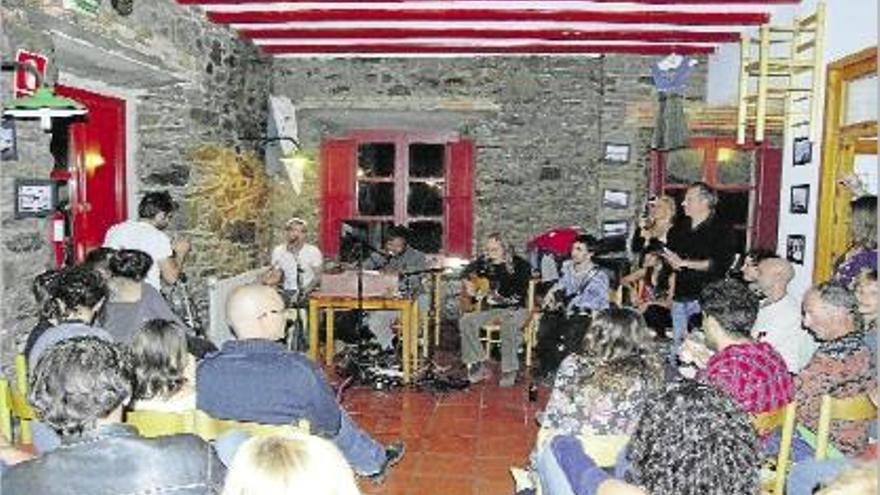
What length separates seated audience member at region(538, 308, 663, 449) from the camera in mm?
2893

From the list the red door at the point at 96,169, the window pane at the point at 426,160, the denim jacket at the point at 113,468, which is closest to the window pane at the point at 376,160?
the window pane at the point at 426,160

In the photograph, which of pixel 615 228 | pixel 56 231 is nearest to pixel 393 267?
pixel 615 228

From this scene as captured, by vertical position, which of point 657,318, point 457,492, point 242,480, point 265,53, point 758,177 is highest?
point 265,53

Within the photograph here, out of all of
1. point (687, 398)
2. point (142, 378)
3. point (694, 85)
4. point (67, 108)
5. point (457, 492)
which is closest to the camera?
point (687, 398)

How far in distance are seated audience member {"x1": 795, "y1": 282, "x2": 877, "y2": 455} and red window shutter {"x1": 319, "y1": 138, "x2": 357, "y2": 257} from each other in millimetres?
6239

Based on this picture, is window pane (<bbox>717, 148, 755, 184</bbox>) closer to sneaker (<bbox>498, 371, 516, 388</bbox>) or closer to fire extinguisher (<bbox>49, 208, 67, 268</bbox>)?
sneaker (<bbox>498, 371, 516, 388</bbox>)

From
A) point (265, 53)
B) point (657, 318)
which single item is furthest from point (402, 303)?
point (265, 53)

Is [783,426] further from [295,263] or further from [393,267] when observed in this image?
[295,263]

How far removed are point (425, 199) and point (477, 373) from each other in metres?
2.99

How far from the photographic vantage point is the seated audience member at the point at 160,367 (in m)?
2.82

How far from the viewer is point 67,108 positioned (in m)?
3.46

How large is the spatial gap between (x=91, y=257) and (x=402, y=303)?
247 centimetres

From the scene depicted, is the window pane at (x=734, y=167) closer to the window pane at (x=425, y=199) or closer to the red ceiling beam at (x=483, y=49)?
the red ceiling beam at (x=483, y=49)

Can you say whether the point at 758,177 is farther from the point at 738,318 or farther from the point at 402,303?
the point at 738,318
